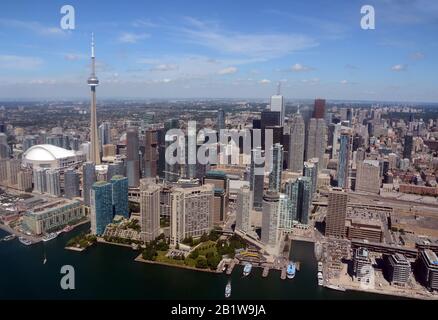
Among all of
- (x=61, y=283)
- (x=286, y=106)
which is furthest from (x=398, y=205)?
(x=61, y=283)

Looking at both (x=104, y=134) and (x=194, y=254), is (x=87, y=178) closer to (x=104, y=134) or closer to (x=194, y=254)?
(x=194, y=254)

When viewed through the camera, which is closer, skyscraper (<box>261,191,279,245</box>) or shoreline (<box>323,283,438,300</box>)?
shoreline (<box>323,283,438,300</box>)

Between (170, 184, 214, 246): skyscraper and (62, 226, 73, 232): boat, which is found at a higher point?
(170, 184, 214, 246): skyscraper

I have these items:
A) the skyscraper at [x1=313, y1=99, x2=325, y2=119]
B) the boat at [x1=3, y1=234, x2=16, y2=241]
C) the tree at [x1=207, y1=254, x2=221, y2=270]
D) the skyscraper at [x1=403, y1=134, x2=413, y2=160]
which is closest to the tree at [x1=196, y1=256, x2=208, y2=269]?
the tree at [x1=207, y1=254, x2=221, y2=270]

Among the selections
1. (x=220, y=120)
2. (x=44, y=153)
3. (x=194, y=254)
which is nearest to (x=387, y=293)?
(x=194, y=254)

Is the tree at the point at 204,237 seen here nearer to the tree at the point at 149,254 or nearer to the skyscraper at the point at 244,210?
the skyscraper at the point at 244,210

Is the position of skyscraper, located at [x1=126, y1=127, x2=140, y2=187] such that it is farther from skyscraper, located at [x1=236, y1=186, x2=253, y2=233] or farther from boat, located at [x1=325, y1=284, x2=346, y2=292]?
boat, located at [x1=325, y1=284, x2=346, y2=292]
